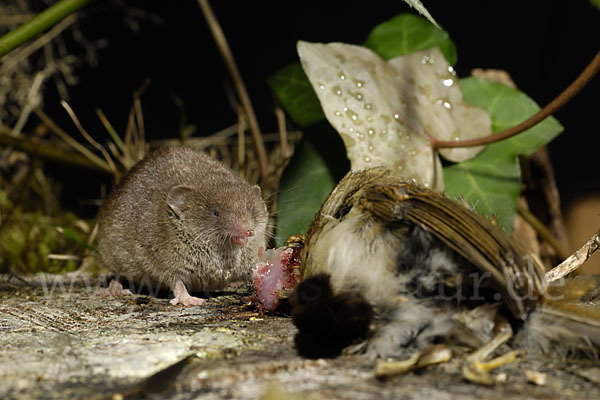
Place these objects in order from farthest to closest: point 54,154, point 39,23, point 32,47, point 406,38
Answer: point 32,47
point 54,154
point 406,38
point 39,23

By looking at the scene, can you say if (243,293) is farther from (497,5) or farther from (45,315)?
(497,5)

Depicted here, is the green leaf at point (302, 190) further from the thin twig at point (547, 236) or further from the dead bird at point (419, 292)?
the thin twig at point (547, 236)

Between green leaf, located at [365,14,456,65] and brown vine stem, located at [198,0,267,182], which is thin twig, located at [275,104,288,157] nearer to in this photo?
brown vine stem, located at [198,0,267,182]

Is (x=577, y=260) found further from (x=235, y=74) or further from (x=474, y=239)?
(x=235, y=74)

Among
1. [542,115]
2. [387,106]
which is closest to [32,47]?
[387,106]

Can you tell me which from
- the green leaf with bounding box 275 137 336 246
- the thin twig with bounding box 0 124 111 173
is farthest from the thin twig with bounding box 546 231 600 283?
the thin twig with bounding box 0 124 111 173

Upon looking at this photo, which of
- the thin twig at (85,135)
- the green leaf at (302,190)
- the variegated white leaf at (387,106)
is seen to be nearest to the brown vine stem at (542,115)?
the variegated white leaf at (387,106)

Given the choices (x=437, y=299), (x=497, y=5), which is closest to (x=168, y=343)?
(x=437, y=299)
